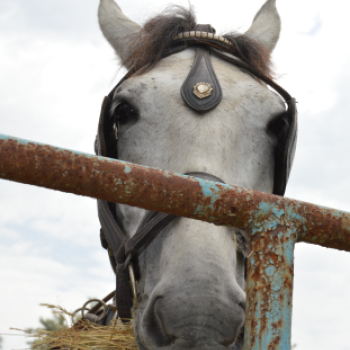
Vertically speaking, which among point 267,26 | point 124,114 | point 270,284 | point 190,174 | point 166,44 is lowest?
point 270,284

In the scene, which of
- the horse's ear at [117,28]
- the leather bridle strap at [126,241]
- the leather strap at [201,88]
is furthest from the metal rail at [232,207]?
the horse's ear at [117,28]

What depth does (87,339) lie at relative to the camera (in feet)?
7.79

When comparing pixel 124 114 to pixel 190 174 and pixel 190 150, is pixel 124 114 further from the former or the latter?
pixel 190 174

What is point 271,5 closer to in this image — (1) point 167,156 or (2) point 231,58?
(2) point 231,58

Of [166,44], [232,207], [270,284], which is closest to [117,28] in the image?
[166,44]

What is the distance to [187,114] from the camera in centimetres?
215

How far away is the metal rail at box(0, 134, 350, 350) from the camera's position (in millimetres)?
895

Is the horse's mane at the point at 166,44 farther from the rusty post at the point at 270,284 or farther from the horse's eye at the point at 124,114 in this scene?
the rusty post at the point at 270,284

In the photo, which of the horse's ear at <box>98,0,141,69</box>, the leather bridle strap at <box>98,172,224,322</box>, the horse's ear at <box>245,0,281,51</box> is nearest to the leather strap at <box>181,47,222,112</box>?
the leather bridle strap at <box>98,172,224,322</box>

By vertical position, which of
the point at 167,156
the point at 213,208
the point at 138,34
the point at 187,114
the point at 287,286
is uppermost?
the point at 138,34

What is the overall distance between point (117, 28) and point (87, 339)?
6.84 feet

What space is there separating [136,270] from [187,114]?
0.75 m

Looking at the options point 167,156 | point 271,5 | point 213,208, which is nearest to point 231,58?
point 167,156

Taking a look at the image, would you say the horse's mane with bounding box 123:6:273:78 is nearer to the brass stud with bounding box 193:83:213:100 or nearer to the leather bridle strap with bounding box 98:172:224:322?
the brass stud with bounding box 193:83:213:100
